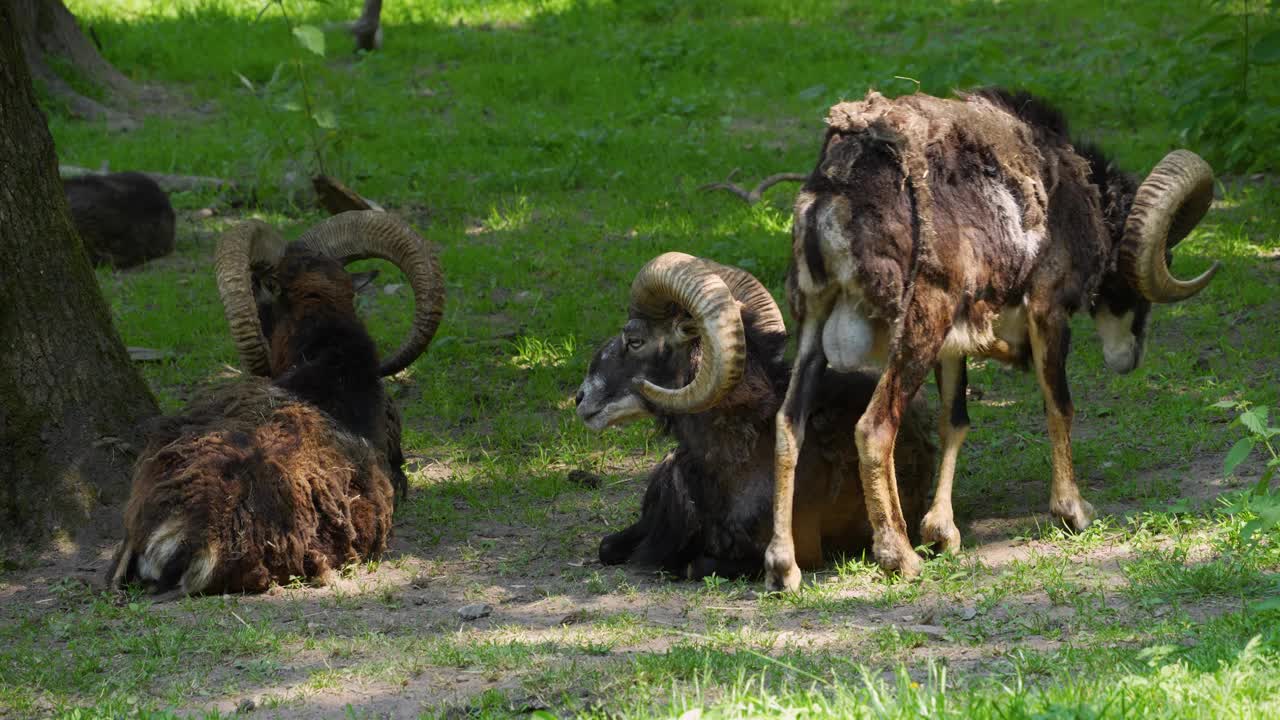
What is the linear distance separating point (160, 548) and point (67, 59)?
1079cm

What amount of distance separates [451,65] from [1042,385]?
11800mm

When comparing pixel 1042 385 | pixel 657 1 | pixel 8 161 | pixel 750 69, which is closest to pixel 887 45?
pixel 750 69

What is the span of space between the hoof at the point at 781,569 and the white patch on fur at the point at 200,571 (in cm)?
251

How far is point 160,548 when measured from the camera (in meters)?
6.71

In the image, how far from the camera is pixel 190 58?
57.4 feet

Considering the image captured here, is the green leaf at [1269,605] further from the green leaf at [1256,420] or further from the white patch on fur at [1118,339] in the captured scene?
the white patch on fur at [1118,339]

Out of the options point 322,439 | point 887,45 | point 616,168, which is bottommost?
point 322,439

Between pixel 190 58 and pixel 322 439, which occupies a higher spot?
pixel 190 58

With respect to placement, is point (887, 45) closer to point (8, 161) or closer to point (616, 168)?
point (616, 168)

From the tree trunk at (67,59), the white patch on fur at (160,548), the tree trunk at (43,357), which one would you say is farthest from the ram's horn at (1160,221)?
the tree trunk at (67,59)

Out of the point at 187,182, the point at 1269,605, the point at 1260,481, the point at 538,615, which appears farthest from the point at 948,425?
the point at 187,182

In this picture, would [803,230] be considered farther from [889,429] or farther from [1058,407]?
[1058,407]

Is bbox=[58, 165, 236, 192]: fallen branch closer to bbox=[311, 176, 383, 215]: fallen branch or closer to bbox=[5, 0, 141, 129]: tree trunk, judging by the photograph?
bbox=[311, 176, 383, 215]: fallen branch

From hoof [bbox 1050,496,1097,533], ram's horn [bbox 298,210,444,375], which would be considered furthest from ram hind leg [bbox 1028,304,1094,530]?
ram's horn [bbox 298,210,444,375]
